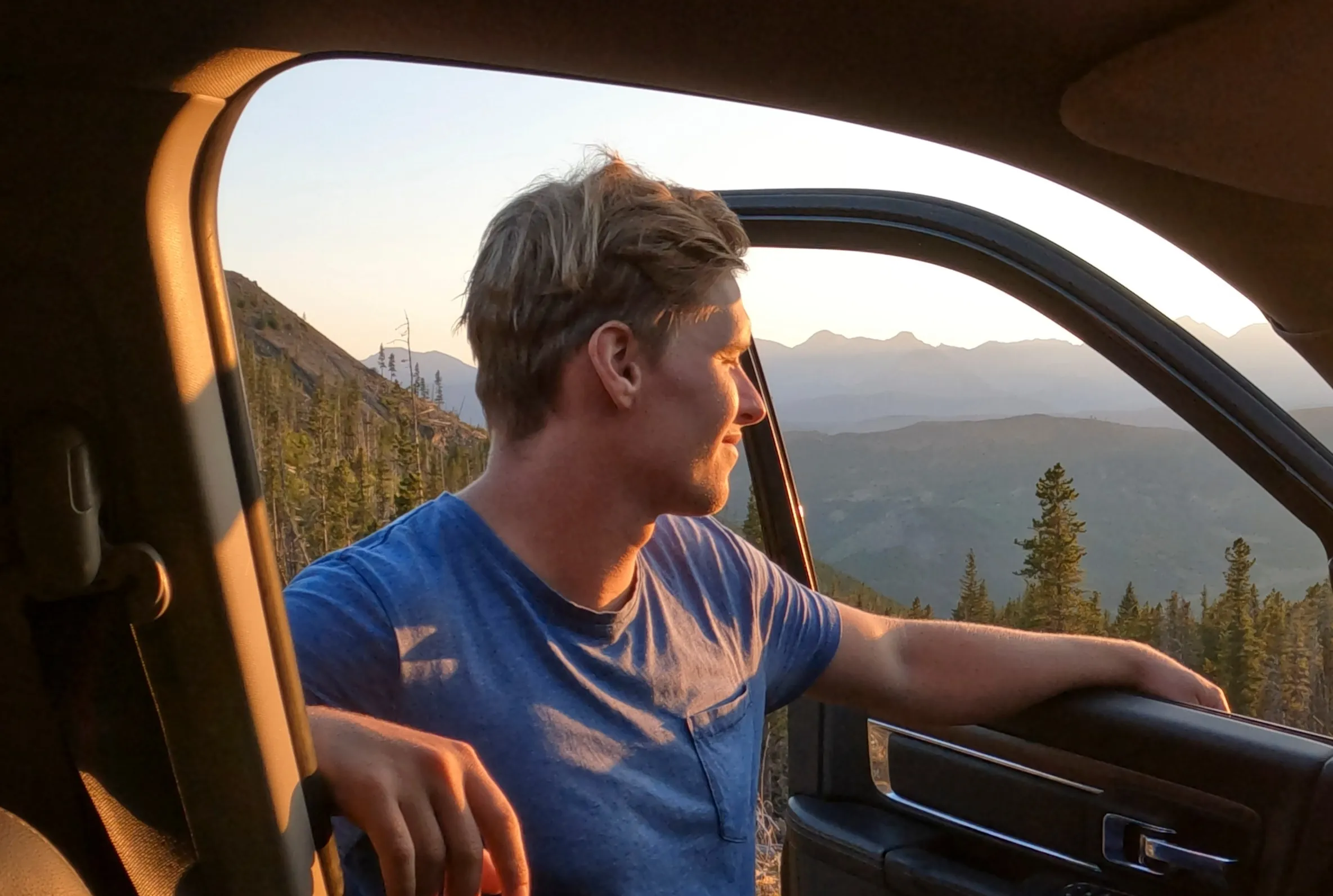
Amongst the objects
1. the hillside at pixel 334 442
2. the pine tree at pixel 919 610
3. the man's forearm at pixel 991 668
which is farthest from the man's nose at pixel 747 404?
the pine tree at pixel 919 610

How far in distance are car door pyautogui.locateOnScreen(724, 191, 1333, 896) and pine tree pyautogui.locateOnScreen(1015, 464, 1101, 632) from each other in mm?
219

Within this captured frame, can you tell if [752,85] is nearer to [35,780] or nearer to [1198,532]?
[35,780]

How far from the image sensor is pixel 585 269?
1.78 metres

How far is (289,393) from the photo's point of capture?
1.65 metres

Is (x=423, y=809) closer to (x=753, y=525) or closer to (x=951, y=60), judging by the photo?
(x=951, y=60)

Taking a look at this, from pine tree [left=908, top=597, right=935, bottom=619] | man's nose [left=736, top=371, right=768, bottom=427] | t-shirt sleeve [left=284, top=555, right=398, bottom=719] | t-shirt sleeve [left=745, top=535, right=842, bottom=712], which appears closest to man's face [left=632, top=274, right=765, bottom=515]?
man's nose [left=736, top=371, right=768, bottom=427]

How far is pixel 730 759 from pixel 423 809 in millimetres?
819

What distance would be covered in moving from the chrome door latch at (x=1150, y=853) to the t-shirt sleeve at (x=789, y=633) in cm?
55

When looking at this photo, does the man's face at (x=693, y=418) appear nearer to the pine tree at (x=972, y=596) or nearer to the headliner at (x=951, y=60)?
the headliner at (x=951, y=60)

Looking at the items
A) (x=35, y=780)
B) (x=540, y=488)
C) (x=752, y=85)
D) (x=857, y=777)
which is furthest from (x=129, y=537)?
(x=857, y=777)

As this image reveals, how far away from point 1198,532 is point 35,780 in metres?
1.64

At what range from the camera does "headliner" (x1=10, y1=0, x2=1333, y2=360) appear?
0.86 meters

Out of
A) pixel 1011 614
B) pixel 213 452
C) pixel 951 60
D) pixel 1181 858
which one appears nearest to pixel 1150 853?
pixel 1181 858

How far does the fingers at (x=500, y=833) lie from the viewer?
42.0 inches
